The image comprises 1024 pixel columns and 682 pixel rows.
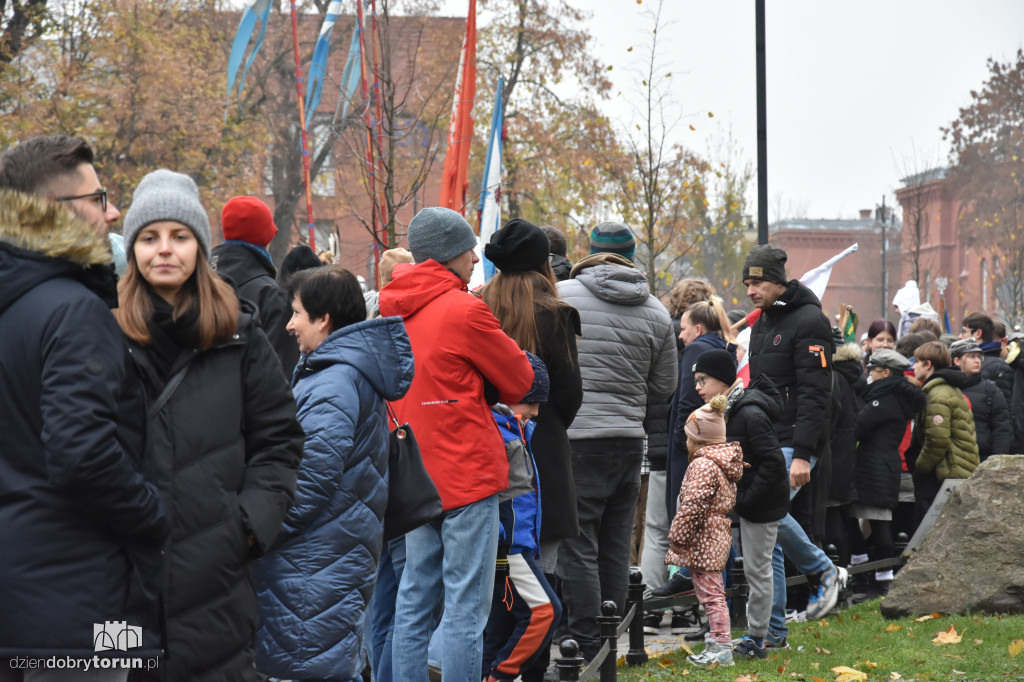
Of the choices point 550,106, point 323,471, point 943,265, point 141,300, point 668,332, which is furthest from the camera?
point 943,265

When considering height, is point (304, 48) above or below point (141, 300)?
above

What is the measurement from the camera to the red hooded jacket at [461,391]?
5.21 m

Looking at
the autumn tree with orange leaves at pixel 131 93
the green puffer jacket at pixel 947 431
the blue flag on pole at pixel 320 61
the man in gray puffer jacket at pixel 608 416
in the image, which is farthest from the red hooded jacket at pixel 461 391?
the autumn tree with orange leaves at pixel 131 93

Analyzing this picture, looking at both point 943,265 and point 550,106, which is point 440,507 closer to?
point 550,106

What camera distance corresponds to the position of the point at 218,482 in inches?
127

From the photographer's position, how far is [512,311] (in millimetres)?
6117

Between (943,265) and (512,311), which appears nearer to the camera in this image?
(512,311)

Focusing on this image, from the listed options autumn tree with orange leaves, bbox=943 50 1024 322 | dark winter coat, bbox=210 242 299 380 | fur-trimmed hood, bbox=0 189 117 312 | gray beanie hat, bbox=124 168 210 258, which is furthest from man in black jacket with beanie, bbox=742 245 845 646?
autumn tree with orange leaves, bbox=943 50 1024 322

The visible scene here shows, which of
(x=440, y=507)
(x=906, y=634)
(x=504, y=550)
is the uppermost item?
(x=440, y=507)

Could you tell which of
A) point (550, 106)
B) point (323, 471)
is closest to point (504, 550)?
point (323, 471)

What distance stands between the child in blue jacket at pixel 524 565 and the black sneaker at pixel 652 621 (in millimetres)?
2685

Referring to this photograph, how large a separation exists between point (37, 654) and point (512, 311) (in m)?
3.59

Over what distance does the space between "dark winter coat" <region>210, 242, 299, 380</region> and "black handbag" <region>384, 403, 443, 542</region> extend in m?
1.46

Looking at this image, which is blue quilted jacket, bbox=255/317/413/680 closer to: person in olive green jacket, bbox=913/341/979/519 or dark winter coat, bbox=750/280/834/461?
dark winter coat, bbox=750/280/834/461
